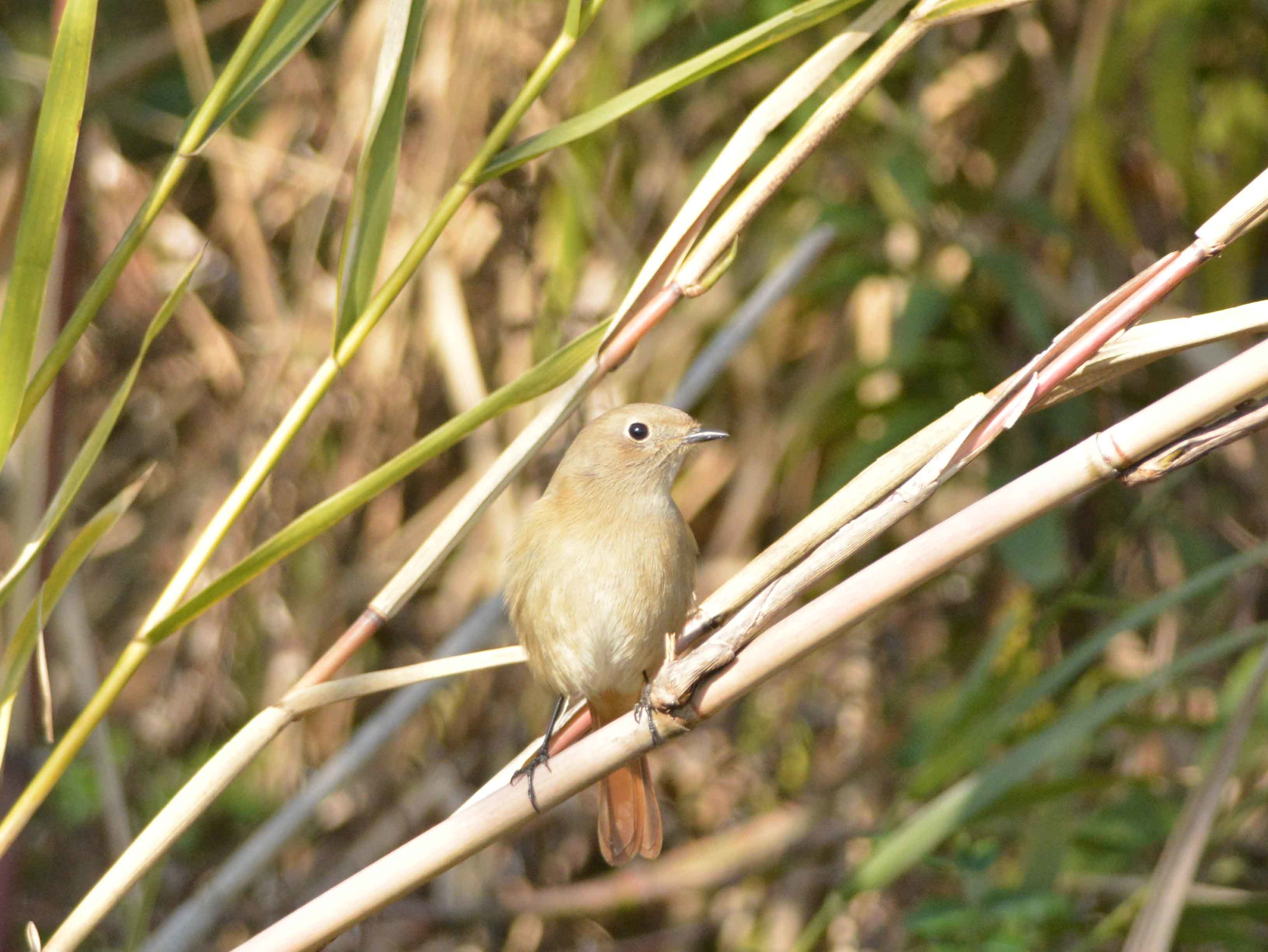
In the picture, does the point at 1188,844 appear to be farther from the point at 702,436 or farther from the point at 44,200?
the point at 44,200

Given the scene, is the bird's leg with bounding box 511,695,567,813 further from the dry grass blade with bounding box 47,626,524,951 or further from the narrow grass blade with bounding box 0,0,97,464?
the narrow grass blade with bounding box 0,0,97,464

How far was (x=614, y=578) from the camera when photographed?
260 cm

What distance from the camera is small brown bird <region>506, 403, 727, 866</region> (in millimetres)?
2578

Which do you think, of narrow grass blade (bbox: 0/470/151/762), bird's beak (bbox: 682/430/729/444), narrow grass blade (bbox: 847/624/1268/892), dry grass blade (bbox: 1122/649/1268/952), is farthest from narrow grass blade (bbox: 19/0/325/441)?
narrow grass blade (bbox: 847/624/1268/892)

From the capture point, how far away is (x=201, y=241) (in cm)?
406

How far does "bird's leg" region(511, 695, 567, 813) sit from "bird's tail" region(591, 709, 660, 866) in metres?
0.18

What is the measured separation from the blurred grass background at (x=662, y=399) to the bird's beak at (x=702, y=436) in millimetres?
572

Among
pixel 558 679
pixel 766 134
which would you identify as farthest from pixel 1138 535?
pixel 766 134

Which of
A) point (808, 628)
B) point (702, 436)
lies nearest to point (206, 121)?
point (808, 628)

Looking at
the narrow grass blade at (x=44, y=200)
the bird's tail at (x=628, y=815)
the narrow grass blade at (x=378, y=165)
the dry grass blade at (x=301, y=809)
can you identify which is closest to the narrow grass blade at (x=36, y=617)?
the narrow grass blade at (x=44, y=200)

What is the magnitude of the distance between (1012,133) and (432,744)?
8.45 feet

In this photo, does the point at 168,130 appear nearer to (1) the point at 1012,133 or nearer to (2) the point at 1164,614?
(1) the point at 1012,133

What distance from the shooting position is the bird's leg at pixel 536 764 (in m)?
1.40

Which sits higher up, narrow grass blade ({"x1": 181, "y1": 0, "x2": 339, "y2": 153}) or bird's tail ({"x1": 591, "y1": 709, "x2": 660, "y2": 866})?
narrow grass blade ({"x1": 181, "y1": 0, "x2": 339, "y2": 153})
